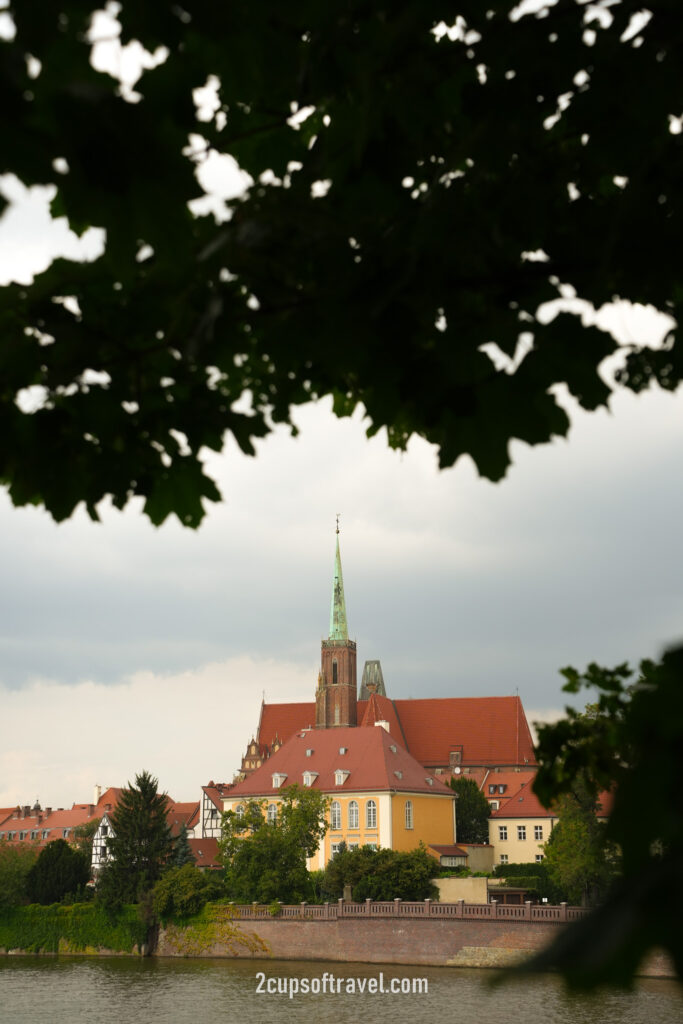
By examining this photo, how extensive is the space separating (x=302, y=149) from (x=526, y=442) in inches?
57.5

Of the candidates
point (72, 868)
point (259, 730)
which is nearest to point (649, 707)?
point (72, 868)

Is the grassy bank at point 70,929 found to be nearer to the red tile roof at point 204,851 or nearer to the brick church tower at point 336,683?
the red tile roof at point 204,851

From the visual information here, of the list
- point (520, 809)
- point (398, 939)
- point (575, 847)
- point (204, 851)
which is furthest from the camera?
point (204, 851)

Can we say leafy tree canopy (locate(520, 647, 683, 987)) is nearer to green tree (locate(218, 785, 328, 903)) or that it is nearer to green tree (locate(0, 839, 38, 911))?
green tree (locate(218, 785, 328, 903))

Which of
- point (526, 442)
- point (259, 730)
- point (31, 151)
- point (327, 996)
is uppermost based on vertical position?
point (259, 730)

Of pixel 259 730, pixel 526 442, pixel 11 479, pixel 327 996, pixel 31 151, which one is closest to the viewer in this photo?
pixel 31 151

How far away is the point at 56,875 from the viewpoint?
54.6 meters

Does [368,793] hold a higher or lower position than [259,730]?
lower

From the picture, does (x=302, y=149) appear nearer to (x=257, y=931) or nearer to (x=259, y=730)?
(x=257, y=931)

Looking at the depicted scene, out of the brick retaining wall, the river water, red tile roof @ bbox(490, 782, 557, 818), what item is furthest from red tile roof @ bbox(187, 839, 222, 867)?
the river water

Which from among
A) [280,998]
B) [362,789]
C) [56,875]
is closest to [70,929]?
[56,875]

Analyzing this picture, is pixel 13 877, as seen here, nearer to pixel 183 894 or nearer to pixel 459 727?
pixel 183 894

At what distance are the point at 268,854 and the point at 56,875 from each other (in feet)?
49.9

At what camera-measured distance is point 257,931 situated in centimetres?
4434
